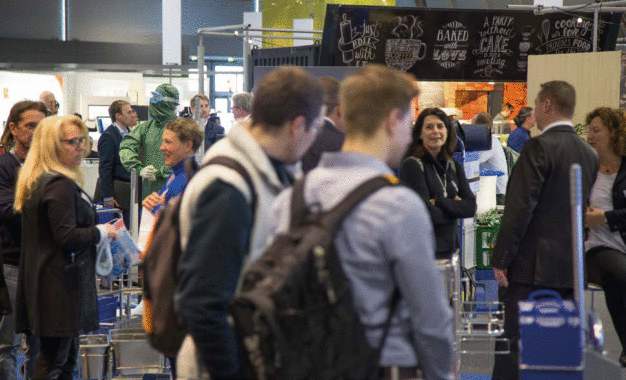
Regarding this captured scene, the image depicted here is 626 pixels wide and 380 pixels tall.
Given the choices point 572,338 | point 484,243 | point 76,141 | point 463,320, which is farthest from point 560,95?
point 76,141

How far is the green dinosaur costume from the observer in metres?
7.38

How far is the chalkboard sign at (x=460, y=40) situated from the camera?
925cm

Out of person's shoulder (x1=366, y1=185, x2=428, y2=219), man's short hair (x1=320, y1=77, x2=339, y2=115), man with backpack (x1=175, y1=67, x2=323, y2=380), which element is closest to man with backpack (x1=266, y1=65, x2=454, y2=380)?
person's shoulder (x1=366, y1=185, x2=428, y2=219)

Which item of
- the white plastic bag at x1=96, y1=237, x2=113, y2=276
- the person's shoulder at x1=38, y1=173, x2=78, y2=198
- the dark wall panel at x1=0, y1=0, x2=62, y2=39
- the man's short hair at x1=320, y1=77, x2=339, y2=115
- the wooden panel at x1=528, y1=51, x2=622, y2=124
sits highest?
the dark wall panel at x1=0, y1=0, x2=62, y2=39

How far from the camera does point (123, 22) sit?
2291 centimetres

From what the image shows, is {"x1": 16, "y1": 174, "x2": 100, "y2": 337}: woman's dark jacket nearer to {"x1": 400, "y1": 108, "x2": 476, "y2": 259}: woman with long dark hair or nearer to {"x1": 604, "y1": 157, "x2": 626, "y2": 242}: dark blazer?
{"x1": 400, "y1": 108, "x2": 476, "y2": 259}: woman with long dark hair

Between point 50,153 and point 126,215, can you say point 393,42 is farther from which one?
point 50,153

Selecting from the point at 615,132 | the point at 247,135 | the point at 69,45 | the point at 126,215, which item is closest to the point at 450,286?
the point at 615,132

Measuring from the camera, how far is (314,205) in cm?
232

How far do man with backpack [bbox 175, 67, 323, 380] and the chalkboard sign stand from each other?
21.6 feet

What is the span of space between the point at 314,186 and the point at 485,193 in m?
5.03

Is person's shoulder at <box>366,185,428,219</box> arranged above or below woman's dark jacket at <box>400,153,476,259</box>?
above

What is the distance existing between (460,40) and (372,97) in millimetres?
7525

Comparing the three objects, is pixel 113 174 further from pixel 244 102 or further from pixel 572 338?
pixel 572 338
